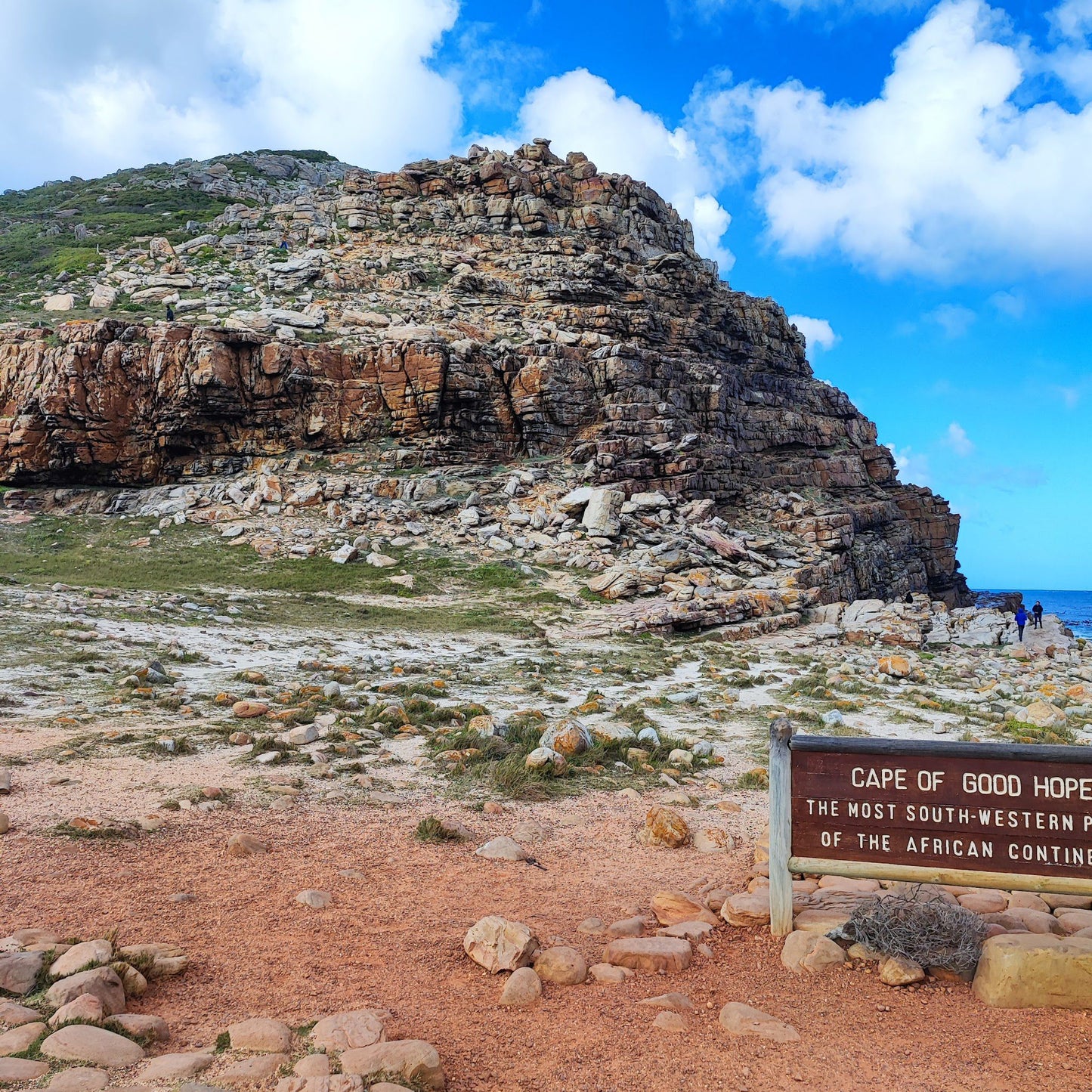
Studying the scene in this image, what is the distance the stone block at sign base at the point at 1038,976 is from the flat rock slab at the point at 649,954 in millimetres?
1693

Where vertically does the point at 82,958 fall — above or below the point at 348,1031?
above

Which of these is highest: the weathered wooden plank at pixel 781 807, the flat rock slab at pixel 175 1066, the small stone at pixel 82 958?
the weathered wooden plank at pixel 781 807

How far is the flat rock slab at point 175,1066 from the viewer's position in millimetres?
3401

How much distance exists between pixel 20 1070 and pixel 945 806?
16.4ft

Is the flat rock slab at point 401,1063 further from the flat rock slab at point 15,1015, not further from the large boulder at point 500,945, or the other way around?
the flat rock slab at point 15,1015

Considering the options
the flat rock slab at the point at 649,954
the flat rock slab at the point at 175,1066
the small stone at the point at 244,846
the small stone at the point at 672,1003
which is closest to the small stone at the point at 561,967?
the flat rock slab at the point at 649,954

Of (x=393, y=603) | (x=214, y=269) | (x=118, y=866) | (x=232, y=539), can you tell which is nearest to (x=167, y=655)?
(x=118, y=866)

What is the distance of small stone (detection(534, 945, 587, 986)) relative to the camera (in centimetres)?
459

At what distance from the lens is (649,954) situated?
189 inches

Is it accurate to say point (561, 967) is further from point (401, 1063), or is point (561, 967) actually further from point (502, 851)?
point (502, 851)

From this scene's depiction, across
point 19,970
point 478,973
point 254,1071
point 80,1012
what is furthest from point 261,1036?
point 19,970

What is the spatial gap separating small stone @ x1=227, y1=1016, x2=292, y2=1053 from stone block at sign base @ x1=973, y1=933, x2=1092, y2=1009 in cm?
387

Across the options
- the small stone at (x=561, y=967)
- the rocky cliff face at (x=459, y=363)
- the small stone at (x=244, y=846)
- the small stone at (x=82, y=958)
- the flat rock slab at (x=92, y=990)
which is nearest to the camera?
the flat rock slab at (x=92, y=990)

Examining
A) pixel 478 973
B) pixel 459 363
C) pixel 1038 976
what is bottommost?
pixel 478 973
